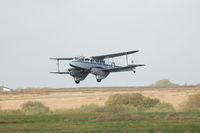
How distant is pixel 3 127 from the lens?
55.5m

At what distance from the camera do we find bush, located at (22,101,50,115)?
82.2 m

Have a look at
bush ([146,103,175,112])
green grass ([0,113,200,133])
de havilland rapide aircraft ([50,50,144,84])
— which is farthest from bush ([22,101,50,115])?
green grass ([0,113,200,133])

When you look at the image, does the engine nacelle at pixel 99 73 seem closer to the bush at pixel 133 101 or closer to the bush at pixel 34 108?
the bush at pixel 34 108

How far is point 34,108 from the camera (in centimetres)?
8744

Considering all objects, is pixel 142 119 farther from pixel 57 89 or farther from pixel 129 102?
pixel 57 89

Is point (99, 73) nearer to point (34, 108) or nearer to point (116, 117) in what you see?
point (116, 117)

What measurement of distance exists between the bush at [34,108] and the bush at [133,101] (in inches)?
371

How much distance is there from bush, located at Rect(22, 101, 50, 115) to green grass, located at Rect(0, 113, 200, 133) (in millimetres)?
16952

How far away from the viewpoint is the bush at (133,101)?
89.7m

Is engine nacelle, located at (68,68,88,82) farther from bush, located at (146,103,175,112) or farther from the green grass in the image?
bush, located at (146,103,175,112)

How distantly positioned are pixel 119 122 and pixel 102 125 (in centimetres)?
371

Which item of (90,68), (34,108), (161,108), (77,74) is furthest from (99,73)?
(34,108)

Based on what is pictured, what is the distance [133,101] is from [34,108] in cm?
1417

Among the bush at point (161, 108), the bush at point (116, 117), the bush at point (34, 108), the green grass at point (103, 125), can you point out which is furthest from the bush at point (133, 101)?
the bush at point (116, 117)
